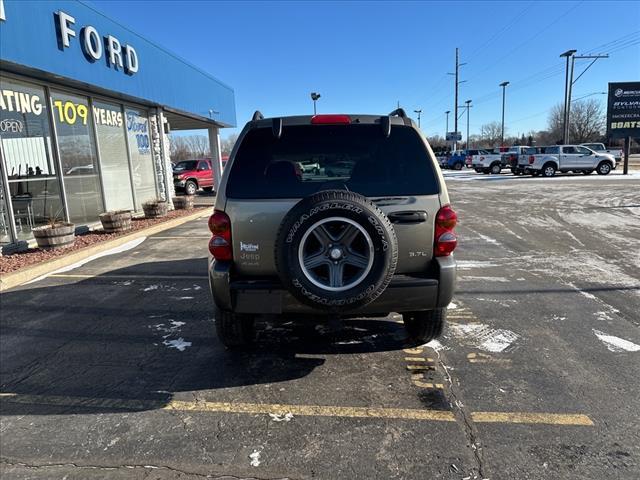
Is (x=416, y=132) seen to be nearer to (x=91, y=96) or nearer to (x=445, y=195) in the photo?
(x=445, y=195)

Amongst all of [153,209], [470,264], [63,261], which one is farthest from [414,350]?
[153,209]

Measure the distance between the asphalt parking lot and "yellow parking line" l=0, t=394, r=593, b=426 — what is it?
0.04 feet

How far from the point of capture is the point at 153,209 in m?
12.5

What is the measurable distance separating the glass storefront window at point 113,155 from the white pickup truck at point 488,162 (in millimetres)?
30507

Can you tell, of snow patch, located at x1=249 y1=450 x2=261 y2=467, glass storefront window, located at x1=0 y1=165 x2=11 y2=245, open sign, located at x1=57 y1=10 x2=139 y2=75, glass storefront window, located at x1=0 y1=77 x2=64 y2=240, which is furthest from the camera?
open sign, located at x1=57 y1=10 x2=139 y2=75

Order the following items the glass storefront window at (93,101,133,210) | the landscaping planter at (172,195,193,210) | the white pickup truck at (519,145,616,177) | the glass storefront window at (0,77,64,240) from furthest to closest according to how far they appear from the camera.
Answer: the white pickup truck at (519,145,616,177) < the landscaping planter at (172,195,193,210) < the glass storefront window at (93,101,133,210) < the glass storefront window at (0,77,64,240)

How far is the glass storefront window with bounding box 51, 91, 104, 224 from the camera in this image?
32.4 ft

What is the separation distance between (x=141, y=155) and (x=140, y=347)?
36.1ft

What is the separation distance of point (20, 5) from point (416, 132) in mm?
7848

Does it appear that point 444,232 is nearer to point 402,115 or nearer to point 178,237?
point 402,115

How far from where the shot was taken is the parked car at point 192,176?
22.1 metres

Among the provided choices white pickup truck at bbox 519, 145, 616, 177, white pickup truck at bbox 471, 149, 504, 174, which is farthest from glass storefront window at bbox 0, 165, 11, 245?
white pickup truck at bbox 471, 149, 504, 174

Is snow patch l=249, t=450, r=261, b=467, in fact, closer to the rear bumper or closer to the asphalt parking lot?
the asphalt parking lot

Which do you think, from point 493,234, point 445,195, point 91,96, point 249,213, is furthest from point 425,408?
point 91,96
